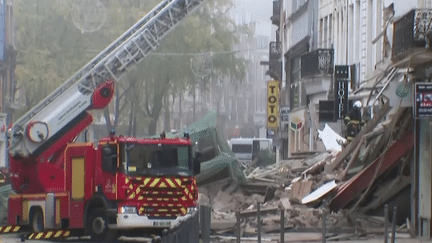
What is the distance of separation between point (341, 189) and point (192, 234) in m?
14.6

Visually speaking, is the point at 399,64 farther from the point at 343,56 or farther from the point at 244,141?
the point at 244,141

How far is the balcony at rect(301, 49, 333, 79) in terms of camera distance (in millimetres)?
53000

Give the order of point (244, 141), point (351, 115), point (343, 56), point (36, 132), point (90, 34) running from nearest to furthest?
point (36, 132), point (351, 115), point (343, 56), point (90, 34), point (244, 141)

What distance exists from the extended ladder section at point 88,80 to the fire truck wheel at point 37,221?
1.65 m

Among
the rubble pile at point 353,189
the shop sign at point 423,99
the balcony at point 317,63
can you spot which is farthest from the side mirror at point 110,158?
the balcony at point 317,63

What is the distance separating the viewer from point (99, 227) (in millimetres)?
29672

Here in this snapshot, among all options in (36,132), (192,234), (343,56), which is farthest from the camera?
(343,56)

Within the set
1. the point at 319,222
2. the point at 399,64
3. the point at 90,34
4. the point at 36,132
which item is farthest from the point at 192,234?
the point at 90,34

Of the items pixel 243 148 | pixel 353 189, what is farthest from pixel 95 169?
pixel 243 148

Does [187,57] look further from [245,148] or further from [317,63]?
[245,148]

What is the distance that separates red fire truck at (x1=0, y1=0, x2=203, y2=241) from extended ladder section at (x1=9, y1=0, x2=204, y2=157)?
25 mm

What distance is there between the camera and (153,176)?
29.4 m

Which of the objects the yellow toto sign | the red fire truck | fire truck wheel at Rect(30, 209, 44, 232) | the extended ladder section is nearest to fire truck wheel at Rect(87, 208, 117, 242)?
the red fire truck

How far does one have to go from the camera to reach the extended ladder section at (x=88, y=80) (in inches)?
1331
